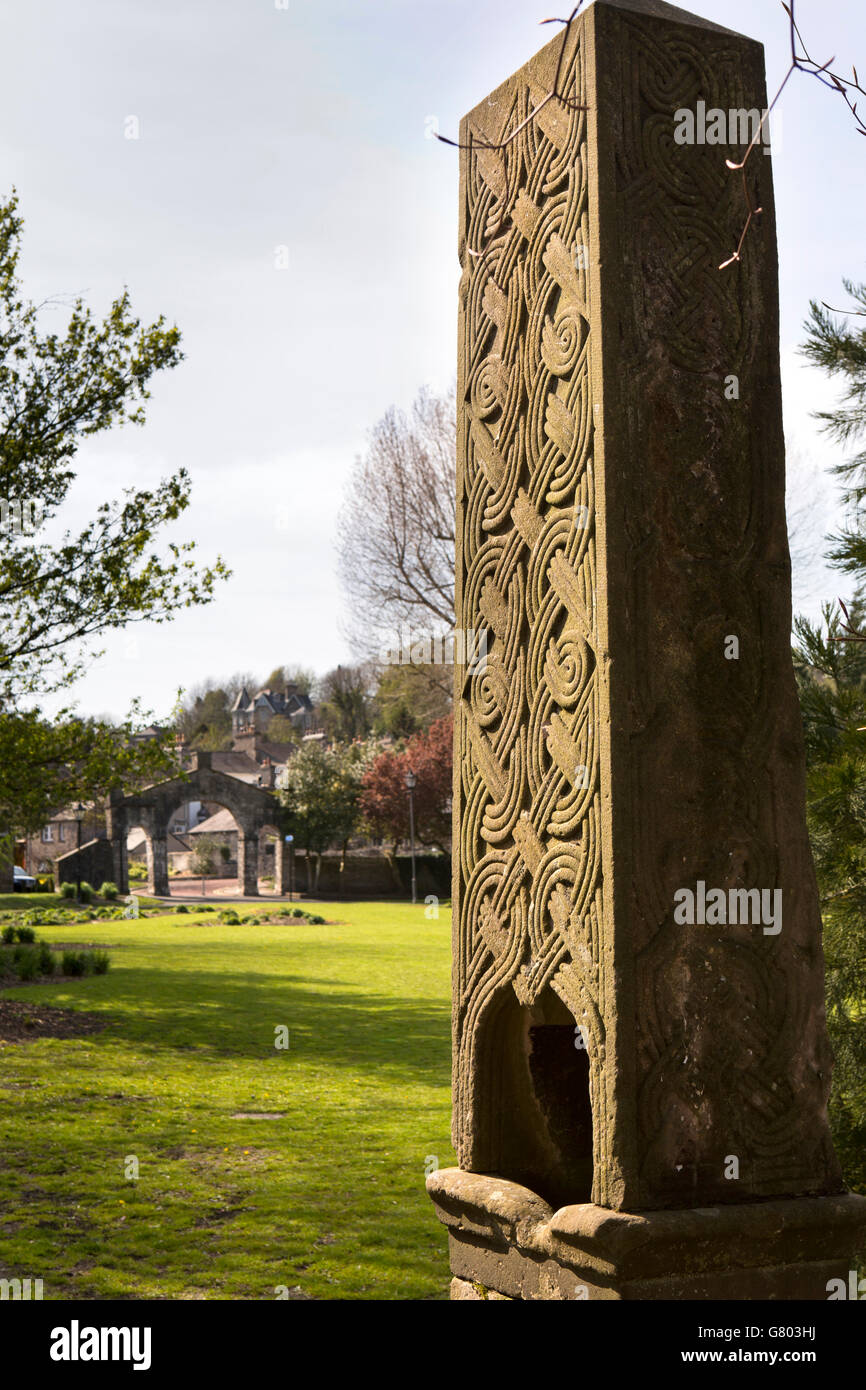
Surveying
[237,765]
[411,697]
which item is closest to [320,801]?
[411,697]

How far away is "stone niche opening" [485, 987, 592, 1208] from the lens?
11.0ft

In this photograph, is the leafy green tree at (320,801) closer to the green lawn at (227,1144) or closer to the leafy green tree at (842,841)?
the green lawn at (227,1144)

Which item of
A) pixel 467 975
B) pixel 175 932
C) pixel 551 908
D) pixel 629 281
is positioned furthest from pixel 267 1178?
pixel 175 932

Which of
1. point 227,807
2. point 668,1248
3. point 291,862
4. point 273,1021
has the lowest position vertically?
point 291,862

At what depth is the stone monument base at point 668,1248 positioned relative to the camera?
8.75ft

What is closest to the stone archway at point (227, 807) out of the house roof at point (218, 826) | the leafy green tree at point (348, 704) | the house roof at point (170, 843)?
the leafy green tree at point (348, 704)

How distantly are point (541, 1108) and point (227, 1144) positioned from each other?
5.41 meters

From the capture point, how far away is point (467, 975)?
336 centimetres

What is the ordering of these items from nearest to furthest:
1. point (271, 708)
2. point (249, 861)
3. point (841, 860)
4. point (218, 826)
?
point (841, 860)
point (249, 861)
point (218, 826)
point (271, 708)

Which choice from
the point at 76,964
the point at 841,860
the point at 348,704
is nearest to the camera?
the point at 841,860

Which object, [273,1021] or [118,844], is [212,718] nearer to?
[118,844]

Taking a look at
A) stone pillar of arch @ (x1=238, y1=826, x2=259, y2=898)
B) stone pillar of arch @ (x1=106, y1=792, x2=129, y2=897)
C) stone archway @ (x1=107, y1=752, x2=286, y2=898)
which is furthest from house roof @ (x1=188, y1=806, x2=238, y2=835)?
stone pillar of arch @ (x1=106, y1=792, x2=129, y2=897)

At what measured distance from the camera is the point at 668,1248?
8.78 feet

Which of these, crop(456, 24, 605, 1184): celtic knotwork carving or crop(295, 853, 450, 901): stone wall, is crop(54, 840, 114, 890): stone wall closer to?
crop(295, 853, 450, 901): stone wall
